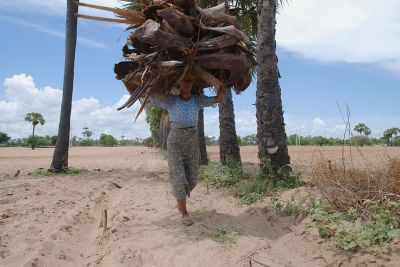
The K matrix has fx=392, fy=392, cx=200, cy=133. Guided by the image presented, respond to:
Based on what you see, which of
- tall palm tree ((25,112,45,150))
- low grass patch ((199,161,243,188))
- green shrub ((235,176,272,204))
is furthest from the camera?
tall palm tree ((25,112,45,150))

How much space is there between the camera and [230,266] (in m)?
3.69

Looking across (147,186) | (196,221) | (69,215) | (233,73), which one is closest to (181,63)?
(233,73)

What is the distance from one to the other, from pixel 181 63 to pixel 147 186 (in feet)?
14.6

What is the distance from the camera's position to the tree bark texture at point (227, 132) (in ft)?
32.7

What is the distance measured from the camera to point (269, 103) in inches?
270

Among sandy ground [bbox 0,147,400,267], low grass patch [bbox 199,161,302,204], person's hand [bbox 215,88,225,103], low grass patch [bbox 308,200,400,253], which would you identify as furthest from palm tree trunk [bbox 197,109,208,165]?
low grass patch [bbox 308,200,400,253]

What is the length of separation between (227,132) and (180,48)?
18.4 ft

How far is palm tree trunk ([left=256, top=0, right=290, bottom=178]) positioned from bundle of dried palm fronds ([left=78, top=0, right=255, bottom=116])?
5.91 ft

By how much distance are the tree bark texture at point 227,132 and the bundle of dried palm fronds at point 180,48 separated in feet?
16.1

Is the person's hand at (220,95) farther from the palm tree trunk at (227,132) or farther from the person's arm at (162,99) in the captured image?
the palm tree trunk at (227,132)

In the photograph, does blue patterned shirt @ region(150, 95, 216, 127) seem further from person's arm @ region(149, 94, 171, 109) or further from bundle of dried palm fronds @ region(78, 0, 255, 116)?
bundle of dried palm fronds @ region(78, 0, 255, 116)

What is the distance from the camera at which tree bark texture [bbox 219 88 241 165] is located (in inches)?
392

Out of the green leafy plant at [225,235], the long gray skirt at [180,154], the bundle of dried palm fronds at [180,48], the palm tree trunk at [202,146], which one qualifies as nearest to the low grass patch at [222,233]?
the green leafy plant at [225,235]

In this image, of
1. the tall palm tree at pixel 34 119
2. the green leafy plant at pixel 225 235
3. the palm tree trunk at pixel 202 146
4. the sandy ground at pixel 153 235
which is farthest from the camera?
the tall palm tree at pixel 34 119
